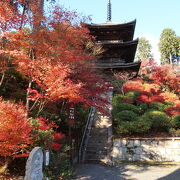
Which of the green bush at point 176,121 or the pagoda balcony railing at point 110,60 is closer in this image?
the green bush at point 176,121

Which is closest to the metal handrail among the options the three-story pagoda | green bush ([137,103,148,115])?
green bush ([137,103,148,115])

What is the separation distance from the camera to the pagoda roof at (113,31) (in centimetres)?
1920

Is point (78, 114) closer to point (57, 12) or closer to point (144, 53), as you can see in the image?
point (57, 12)

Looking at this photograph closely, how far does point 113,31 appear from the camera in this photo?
2008 centimetres

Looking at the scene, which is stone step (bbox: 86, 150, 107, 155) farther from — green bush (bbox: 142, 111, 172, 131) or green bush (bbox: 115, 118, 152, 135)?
green bush (bbox: 142, 111, 172, 131)

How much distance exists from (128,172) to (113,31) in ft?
54.4

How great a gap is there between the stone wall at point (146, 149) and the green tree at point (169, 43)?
1233 inches

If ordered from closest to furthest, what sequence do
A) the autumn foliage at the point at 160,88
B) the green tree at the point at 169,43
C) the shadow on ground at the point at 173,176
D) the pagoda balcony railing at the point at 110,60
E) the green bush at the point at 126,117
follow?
the shadow on ground at the point at 173,176
the green bush at the point at 126,117
the autumn foliage at the point at 160,88
the pagoda balcony railing at the point at 110,60
the green tree at the point at 169,43

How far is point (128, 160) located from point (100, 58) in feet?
43.6

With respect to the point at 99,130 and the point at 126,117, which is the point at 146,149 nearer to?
the point at 126,117

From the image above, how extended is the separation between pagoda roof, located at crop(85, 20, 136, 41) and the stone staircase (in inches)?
465

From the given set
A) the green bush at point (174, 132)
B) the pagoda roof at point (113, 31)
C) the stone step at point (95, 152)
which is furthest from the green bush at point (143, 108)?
the pagoda roof at point (113, 31)

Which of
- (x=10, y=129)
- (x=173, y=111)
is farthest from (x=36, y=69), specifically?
(x=173, y=111)

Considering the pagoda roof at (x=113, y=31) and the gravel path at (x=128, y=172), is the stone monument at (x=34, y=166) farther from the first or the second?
the pagoda roof at (x=113, y=31)
